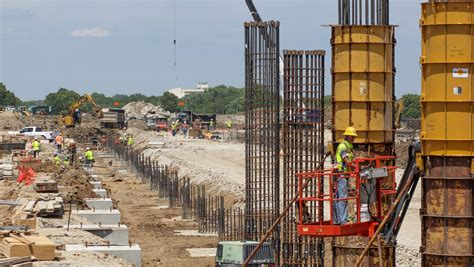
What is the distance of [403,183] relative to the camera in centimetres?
1752

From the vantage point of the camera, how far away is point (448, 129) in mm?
16734

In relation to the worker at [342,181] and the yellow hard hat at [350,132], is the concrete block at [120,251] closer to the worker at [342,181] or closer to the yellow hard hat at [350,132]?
the yellow hard hat at [350,132]

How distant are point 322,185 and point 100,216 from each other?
1985cm

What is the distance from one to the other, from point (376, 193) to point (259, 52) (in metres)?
10.9

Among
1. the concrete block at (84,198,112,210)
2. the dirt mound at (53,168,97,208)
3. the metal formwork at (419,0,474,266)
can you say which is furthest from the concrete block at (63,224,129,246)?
the metal formwork at (419,0,474,266)

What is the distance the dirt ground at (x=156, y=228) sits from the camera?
113 feet

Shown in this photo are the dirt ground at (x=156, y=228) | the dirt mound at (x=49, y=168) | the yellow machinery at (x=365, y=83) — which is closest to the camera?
the yellow machinery at (x=365, y=83)

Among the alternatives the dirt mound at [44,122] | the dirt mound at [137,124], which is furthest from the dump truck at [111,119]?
the dirt mound at [137,124]

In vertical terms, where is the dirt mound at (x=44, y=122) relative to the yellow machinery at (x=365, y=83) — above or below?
below

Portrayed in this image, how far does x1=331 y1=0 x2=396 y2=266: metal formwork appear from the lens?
19625mm

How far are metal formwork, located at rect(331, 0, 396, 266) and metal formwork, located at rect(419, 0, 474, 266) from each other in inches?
108

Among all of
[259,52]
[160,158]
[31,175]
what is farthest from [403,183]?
[160,158]

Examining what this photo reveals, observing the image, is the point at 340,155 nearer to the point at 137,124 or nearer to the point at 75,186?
the point at 75,186

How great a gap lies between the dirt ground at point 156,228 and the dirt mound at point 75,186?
197 centimetres
